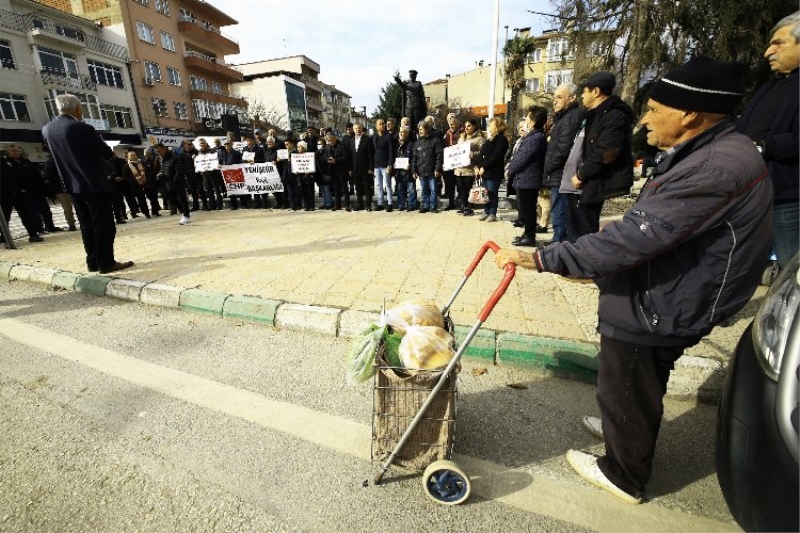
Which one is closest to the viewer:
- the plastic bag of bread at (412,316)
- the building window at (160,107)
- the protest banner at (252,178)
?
the plastic bag of bread at (412,316)

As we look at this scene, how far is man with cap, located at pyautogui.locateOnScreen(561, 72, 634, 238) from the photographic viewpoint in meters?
3.65

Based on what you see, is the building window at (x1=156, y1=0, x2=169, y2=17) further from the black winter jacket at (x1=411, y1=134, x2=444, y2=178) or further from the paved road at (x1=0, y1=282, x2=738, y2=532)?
the paved road at (x1=0, y1=282, x2=738, y2=532)

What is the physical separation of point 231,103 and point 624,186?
5278cm

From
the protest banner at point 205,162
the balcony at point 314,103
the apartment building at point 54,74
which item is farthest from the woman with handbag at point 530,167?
the balcony at point 314,103

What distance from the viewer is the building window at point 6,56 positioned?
26.8m

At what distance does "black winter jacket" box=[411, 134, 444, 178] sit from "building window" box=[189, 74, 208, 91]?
43098 millimetres

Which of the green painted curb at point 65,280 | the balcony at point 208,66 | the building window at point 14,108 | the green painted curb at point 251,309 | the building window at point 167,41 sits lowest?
the green painted curb at point 251,309

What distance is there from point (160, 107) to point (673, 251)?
150ft

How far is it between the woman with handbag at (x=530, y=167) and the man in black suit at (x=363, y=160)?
464cm

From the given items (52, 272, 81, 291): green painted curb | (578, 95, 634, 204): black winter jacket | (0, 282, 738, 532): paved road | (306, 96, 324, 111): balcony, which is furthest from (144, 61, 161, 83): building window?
(578, 95, 634, 204): black winter jacket

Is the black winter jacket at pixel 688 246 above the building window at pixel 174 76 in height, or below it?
below

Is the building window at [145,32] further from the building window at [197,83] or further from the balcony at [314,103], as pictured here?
the balcony at [314,103]

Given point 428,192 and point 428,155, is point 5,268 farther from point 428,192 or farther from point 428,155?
point 428,192

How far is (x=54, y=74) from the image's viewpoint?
96.6 ft
